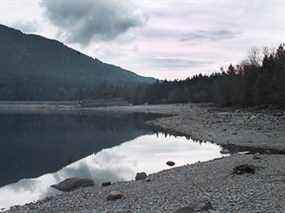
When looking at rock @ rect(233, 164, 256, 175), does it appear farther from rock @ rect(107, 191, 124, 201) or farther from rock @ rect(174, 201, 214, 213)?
rock @ rect(174, 201, 214, 213)

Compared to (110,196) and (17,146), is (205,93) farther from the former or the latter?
(110,196)

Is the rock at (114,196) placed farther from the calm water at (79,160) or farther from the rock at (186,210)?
the calm water at (79,160)

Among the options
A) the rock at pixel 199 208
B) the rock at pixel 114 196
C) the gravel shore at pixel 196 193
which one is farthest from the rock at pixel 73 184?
the rock at pixel 199 208

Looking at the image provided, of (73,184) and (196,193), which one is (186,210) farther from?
(73,184)

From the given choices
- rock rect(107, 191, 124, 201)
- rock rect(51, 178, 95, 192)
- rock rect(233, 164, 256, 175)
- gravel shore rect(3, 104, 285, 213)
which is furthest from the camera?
rock rect(51, 178, 95, 192)

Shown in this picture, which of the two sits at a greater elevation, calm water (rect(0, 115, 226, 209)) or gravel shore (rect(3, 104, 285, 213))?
gravel shore (rect(3, 104, 285, 213))

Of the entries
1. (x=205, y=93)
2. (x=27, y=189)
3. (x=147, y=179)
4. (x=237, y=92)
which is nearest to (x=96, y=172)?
(x=27, y=189)

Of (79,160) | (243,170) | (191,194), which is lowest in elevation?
(79,160)

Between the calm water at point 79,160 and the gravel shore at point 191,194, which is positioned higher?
the gravel shore at point 191,194

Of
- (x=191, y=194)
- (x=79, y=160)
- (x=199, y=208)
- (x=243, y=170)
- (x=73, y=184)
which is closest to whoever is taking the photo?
(x=199, y=208)

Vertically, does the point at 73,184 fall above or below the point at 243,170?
below

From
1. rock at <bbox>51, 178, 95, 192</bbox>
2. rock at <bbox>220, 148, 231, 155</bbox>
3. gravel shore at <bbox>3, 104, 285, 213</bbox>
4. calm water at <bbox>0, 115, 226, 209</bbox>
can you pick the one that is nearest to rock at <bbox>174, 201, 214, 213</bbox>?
gravel shore at <bbox>3, 104, 285, 213</bbox>

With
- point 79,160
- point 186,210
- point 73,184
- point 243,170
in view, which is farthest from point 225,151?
point 186,210

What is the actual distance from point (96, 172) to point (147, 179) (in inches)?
344
